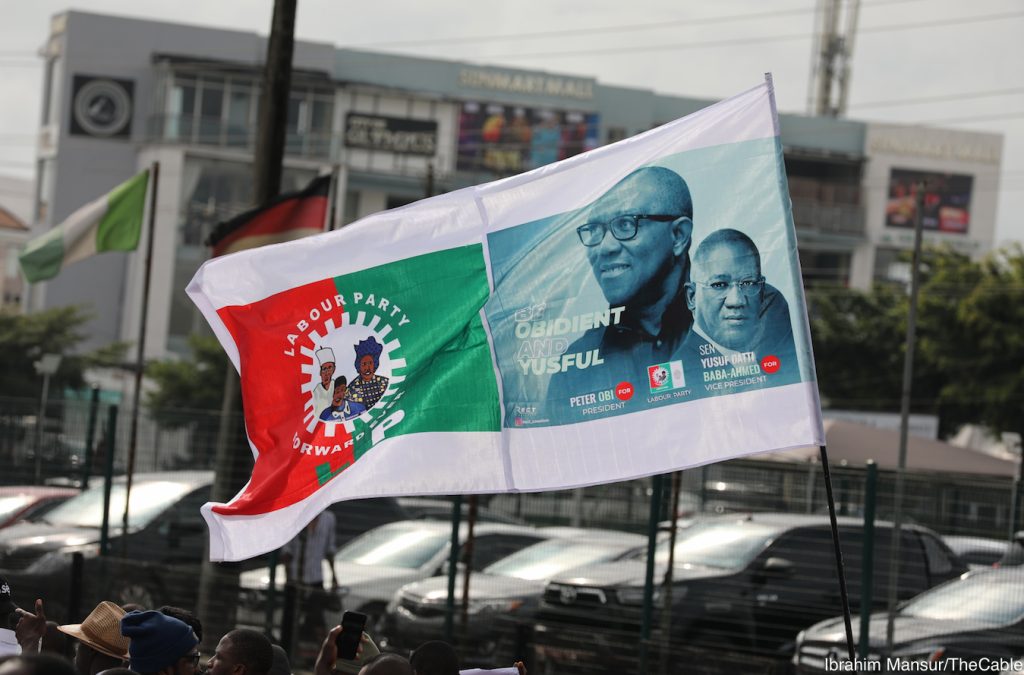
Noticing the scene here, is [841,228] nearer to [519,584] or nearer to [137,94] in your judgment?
[137,94]

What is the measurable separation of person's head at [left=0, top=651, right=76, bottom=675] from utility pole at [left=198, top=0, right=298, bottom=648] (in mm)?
8853

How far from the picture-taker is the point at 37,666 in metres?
3.15

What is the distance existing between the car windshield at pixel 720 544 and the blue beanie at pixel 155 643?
26.0 feet

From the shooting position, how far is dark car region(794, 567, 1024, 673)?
1070 cm

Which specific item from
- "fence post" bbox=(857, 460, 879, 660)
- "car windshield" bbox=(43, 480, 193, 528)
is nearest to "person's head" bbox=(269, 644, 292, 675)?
"fence post" bbox=(857, 460, 879, 660)

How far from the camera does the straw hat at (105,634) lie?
5.59m

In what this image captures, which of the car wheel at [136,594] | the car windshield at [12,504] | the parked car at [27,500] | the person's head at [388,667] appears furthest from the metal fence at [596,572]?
the person's head at [388,667]

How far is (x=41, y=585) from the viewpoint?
13.7 metres

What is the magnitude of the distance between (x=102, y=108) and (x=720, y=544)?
51.1m

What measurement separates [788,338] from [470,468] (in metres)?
1.61

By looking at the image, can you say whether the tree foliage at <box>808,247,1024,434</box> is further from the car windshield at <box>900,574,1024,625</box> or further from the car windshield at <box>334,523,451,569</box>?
the car windshield at <box>900,574,1024,625</box>

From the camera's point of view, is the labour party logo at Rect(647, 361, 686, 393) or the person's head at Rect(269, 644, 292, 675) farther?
the person's head at Rect(269, 644, 292, 675)

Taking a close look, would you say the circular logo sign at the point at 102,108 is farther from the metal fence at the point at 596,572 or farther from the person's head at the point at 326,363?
the person's head at the point at 326,363

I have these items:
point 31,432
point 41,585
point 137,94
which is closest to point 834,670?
point 41,585
